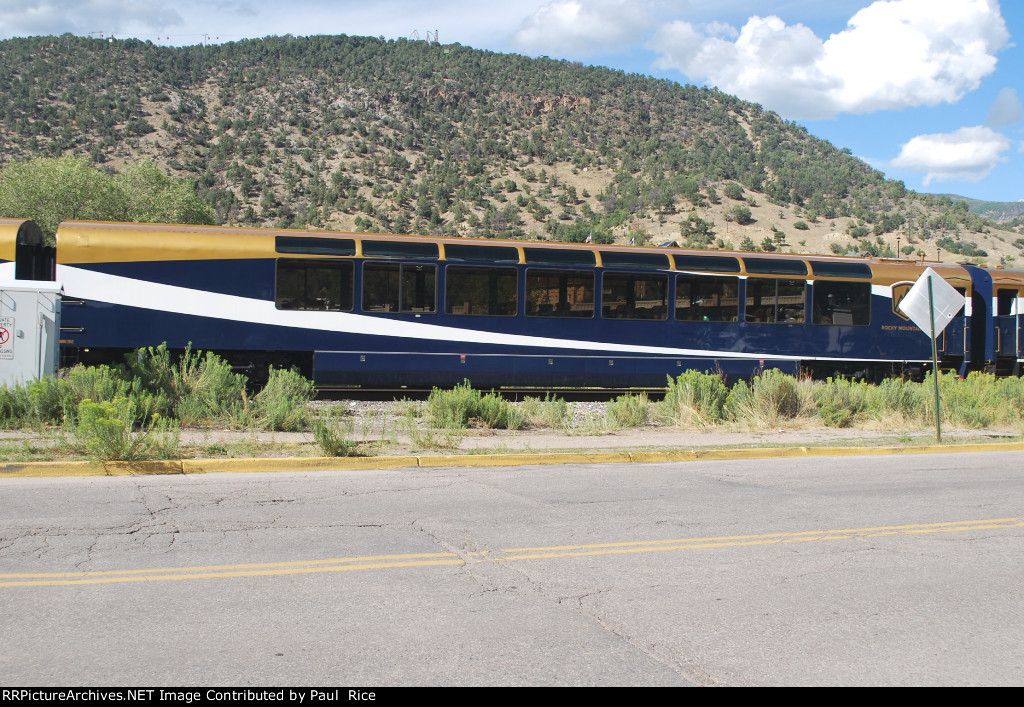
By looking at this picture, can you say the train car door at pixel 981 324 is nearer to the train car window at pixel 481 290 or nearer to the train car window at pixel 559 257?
the train car window at pixel 559 257

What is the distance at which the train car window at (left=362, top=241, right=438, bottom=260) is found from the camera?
17344 millimetres

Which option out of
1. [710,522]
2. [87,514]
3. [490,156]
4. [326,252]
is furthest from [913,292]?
[490,156]

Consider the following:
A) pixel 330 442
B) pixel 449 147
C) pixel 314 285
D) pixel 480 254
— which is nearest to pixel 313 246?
pixel 314 285

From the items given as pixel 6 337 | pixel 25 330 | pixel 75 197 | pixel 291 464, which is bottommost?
pixel 291 464

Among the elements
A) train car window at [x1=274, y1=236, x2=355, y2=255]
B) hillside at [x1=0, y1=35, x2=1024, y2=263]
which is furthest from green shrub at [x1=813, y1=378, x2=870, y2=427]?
hillside at [x1=0, y1=35, x2=1024, y2=263]

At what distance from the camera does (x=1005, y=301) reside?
22000 millimetres

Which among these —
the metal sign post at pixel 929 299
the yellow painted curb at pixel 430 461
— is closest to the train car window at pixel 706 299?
the metal sign post at pixel 929 299

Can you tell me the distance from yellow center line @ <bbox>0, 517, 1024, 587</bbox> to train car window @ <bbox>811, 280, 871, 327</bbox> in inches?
505

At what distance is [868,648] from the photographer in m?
4.39

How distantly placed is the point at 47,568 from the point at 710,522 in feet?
17.0

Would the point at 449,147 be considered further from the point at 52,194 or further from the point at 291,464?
the point at 291,464

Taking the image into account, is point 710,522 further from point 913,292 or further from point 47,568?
point 913,292

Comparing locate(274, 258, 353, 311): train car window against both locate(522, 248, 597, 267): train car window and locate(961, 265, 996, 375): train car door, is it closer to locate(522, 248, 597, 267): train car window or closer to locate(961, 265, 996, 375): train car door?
locate(522, 248, 597, 267): train car window

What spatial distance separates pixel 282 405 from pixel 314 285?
5033 mm
